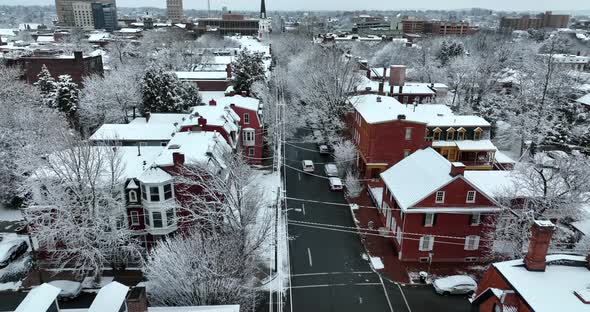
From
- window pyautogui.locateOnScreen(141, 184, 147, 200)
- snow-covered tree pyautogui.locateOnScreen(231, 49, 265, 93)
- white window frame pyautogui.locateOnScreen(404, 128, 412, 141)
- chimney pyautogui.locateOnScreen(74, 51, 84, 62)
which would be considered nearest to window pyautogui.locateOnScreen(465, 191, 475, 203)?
white window frame pyautogui.locateOnScreen(404, 128, 412, 141)

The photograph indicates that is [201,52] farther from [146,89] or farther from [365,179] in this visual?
[365,179]

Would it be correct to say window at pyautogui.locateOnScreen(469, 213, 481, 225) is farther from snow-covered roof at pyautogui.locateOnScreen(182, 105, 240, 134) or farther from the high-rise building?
the high-rise building

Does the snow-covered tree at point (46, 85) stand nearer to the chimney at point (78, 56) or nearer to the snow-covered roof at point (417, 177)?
the chimney at point (78, 56)

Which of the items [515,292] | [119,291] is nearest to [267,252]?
[119,291]

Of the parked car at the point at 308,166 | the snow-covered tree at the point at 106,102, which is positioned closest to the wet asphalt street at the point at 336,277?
the parked car at the point at 308,166

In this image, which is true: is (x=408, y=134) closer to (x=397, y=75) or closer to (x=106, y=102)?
(x=397, y=75)

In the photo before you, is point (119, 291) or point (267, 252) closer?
point (119, 291)
